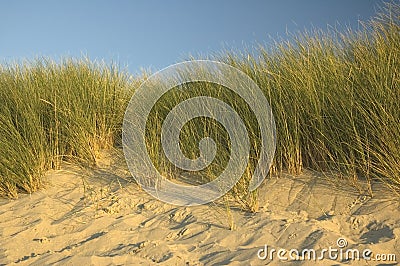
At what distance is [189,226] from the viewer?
139 inches

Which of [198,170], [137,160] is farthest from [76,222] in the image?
[198,170]

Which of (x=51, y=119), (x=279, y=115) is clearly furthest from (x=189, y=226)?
(x=51, y=119)

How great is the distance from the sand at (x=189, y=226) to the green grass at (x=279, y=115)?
21 centimetres

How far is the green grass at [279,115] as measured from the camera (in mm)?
3740

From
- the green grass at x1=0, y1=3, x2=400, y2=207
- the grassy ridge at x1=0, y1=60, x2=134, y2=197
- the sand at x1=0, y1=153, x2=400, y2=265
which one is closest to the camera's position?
the sand at x1=0, y1=153, x2=400, y2=265

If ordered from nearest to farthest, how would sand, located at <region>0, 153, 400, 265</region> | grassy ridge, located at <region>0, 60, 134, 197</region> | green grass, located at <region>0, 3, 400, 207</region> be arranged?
sand, located at <region>0, 153, 400, 265</region> < green grass, located at <region>0, 3, 400, 207</region> < grassy ridge, located at <region>0, 60, 134, 197</region>

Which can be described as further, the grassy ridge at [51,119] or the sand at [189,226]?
the grassy ridge at [51,119]

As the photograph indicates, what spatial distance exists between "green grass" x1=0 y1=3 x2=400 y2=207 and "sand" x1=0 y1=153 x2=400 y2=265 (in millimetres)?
210

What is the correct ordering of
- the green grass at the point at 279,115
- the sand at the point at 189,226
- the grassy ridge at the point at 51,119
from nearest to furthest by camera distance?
the sand at the point at 189,226 → the green grass at the point at 279,115 → the grassy ridge at the point at 51,119

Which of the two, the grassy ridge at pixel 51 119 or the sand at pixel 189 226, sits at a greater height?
the grassy ridge at pixel 51 119

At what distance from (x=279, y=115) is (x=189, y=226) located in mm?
1472

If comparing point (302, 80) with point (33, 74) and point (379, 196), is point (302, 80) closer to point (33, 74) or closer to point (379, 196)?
point (379, 196)

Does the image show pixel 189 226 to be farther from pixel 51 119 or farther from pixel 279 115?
pixel 51 119

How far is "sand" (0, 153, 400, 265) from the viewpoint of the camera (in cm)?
303
